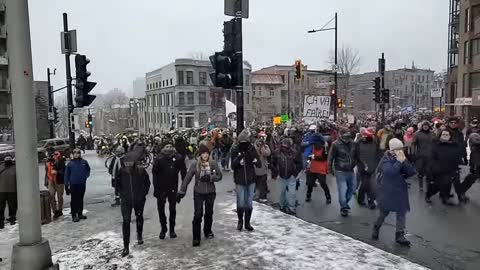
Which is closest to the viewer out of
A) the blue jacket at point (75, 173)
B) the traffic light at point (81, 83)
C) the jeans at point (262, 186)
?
the jeans at point (262, 186)

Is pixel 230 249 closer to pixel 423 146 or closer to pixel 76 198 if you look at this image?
pixel 76 198

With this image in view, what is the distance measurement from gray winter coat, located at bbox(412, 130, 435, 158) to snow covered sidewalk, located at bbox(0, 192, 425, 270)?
162 inches

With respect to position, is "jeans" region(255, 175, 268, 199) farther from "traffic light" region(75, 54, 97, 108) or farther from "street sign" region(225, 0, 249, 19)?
"traffic light" region(75, 54, 97, 108)

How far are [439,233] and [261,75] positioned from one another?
7501 cm

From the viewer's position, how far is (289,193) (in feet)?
30.0

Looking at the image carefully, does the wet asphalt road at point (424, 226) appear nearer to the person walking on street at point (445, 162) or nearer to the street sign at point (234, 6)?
the person walking on street at point (445, 162)

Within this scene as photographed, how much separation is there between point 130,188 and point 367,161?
4860mm

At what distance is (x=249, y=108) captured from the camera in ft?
239

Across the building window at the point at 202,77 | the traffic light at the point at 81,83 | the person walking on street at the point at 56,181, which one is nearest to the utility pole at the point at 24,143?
the person walking on street at the point at 56,181

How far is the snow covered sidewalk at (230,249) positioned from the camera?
6.02 metres

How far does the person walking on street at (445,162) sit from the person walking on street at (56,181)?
8601 mm

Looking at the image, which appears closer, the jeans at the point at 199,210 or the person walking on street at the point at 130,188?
the person walking on street at the point at 130,188

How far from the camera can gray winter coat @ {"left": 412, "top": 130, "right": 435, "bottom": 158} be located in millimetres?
10383

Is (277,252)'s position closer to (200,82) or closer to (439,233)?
(439,233)
